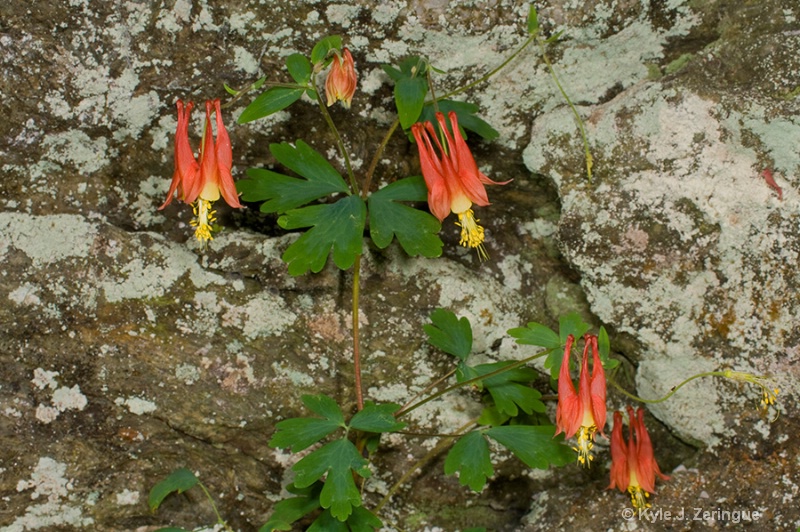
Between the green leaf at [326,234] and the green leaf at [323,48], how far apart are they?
39 cm

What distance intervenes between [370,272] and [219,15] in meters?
0.87

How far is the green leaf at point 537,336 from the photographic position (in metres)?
2.14

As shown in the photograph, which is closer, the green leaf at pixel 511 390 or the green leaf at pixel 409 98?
the green leaf at pixel 409 98

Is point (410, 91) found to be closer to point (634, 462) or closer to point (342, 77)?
point (342, 77)

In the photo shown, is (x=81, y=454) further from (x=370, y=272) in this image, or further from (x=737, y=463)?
(x=737, y=463)

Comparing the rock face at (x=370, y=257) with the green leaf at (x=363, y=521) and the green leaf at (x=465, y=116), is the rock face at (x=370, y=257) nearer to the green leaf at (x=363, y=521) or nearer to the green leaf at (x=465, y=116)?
the green leaf at (x=465, y=116)

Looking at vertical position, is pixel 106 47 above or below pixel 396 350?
above

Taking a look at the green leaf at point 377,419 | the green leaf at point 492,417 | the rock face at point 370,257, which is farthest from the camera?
the green leaf at point 492,417

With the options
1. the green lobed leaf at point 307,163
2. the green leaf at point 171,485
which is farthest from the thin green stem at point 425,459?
the green lobed leaf at point 307,163

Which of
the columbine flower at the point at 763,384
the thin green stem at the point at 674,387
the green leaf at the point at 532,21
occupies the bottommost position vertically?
the columbine flower at the point at 763,384

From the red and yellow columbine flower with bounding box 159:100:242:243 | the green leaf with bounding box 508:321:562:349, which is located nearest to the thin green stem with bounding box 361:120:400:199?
the red and yellow columbine flower with bounding box 159:100:242:243

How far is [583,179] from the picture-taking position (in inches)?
91.9

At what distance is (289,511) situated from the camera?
88.6 inches

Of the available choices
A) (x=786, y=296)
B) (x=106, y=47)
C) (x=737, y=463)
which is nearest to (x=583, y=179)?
(x=786, y=296)
